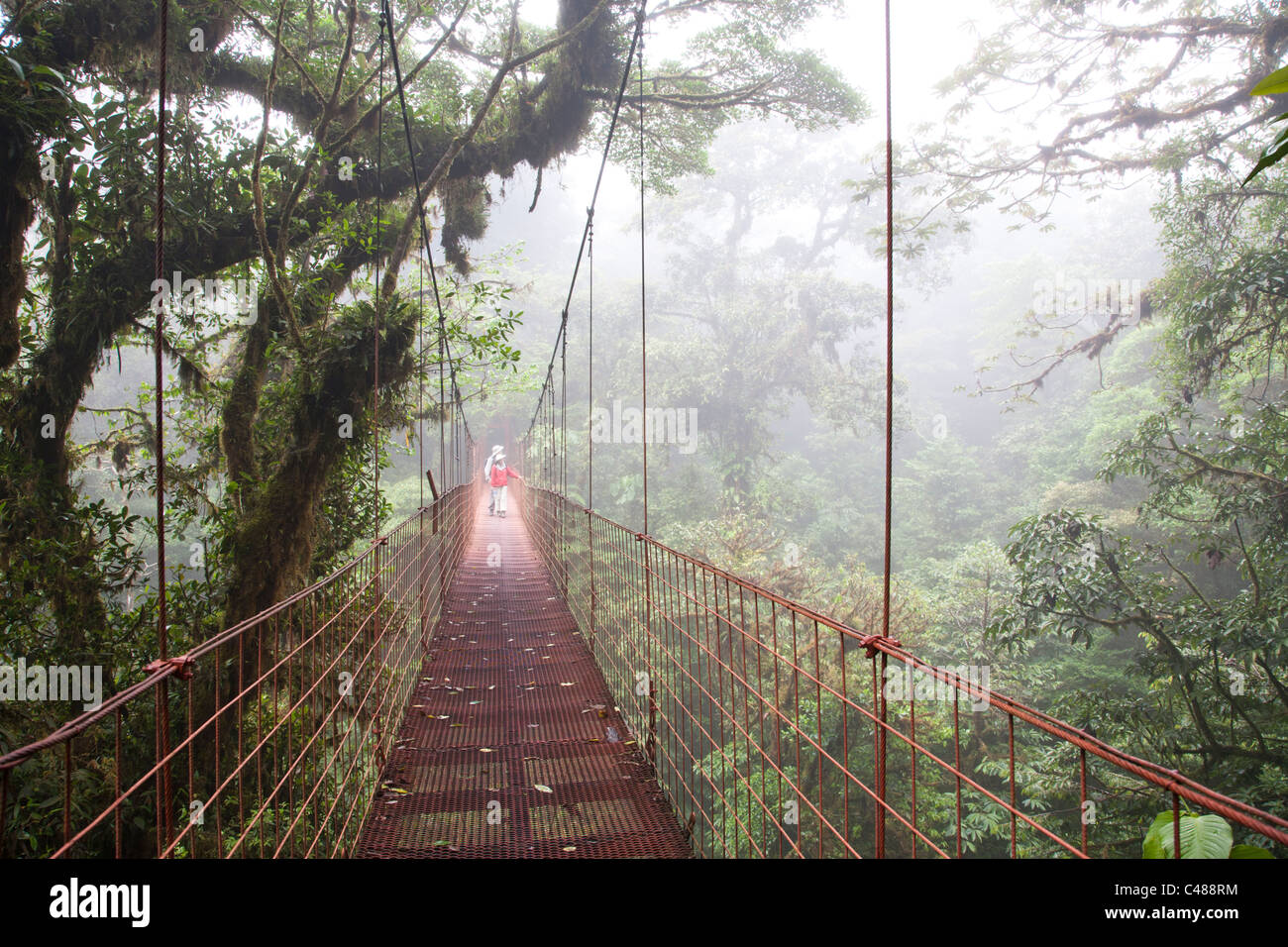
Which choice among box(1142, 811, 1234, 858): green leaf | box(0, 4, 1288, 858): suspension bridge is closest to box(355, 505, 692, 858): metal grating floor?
box(0, 4, 1288, 858): suspension bridge

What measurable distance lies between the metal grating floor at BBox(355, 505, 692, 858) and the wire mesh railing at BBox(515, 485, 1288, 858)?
109 mm

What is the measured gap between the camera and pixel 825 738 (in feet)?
22.7

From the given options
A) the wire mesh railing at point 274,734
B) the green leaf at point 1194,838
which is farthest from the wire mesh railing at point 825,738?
the wire mesh railing at point 274,734

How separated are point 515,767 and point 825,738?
17.8ft

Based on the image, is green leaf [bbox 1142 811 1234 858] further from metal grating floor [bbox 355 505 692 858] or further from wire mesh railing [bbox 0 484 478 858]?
metal grating floor [bbox 355 505 692 858]

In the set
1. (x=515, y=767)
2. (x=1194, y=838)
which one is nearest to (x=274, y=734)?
(x=515, y=767)

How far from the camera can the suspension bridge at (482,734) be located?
3.19ft

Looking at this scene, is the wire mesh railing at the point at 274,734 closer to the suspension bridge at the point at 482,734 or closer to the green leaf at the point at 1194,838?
the suspension bridge at the point at 482,734

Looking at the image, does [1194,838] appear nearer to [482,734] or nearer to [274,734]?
[274,734]

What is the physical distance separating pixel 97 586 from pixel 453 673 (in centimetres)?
189

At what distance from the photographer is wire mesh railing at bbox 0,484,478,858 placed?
112 centimetres

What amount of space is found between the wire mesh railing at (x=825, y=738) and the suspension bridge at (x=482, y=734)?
15mm
